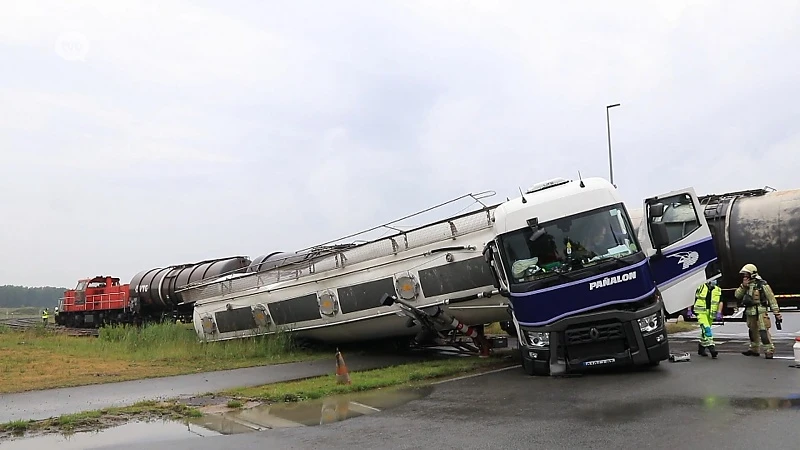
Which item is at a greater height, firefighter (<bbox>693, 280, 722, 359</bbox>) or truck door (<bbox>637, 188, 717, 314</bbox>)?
truck door (<bbox>637, 188, 717, 314</bbox>)

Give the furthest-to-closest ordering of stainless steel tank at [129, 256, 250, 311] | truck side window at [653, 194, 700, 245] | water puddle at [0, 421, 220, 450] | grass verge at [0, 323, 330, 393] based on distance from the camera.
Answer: stainless steel tank at [129, 256, 250, 311], grass verge at [0, 323, 330, 393], truck side window at [653, 194, 700, 245], water puddle at [0, 421, 220, 450]

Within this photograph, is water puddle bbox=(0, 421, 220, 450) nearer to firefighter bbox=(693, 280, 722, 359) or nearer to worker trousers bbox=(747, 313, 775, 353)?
firefighter bbox=(693, 280, 722, 359)

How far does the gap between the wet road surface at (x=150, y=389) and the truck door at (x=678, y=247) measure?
5.42m

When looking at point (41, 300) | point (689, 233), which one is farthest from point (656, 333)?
point (41, 300)

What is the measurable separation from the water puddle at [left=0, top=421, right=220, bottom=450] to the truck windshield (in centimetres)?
527

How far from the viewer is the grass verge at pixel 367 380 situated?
1032 centimetres

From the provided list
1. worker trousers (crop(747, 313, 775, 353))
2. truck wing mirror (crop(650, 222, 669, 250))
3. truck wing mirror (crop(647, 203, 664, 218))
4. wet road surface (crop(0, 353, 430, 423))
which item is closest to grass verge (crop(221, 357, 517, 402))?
wet road surface (crop(0, 353, 430, 423))

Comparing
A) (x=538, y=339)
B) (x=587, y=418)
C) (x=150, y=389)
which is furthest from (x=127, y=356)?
(x=587, y=418)

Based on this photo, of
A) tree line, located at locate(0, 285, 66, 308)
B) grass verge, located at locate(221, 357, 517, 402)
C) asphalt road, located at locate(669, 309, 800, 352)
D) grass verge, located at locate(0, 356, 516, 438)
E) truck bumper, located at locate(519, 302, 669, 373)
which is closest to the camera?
grass verge, located at locate(0, 356, 516, 438)

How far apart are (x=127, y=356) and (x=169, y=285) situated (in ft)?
41.4

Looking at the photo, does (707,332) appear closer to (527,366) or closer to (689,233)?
(689,233)

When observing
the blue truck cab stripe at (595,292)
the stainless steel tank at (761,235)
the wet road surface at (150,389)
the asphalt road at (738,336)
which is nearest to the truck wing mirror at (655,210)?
the blue truck cab stripe at (595,292)

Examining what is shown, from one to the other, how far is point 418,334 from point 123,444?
806cm

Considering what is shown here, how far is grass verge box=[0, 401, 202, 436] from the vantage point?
836 cm
